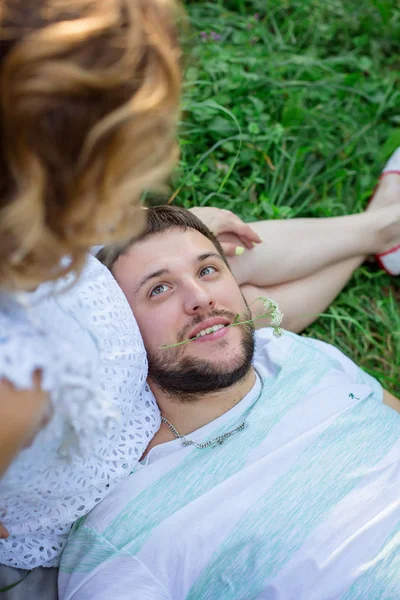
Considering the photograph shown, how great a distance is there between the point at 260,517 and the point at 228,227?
4.15 feet

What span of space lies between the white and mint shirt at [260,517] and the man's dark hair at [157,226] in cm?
74

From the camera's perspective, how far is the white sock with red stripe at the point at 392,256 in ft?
10.1

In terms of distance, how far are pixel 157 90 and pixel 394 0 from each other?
11.1 feet

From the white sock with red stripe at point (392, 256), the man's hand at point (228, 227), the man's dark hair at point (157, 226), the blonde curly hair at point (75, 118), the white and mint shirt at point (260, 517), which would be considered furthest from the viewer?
the white sock with red stripe at point (392, 256)

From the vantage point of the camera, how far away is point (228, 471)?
6.60 ft

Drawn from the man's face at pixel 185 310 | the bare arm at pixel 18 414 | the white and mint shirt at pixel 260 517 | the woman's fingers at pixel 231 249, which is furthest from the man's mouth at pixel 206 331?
the bare arm at pixel 18 414

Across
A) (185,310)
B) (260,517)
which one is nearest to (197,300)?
(185,310)

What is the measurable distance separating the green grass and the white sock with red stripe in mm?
71

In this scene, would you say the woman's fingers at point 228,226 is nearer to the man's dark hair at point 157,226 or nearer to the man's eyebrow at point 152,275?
the man's dark hair at point 157,226

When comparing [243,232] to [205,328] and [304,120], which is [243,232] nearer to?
[205,328]

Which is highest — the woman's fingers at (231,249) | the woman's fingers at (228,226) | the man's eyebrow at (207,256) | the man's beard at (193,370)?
the man's eyebrow at (207,256)

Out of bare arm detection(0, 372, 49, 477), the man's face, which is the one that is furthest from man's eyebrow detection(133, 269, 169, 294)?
bare arm detection(0, 372, 49, 477)

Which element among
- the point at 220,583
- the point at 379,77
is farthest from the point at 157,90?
the point at 379,77

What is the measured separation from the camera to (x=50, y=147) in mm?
1044
